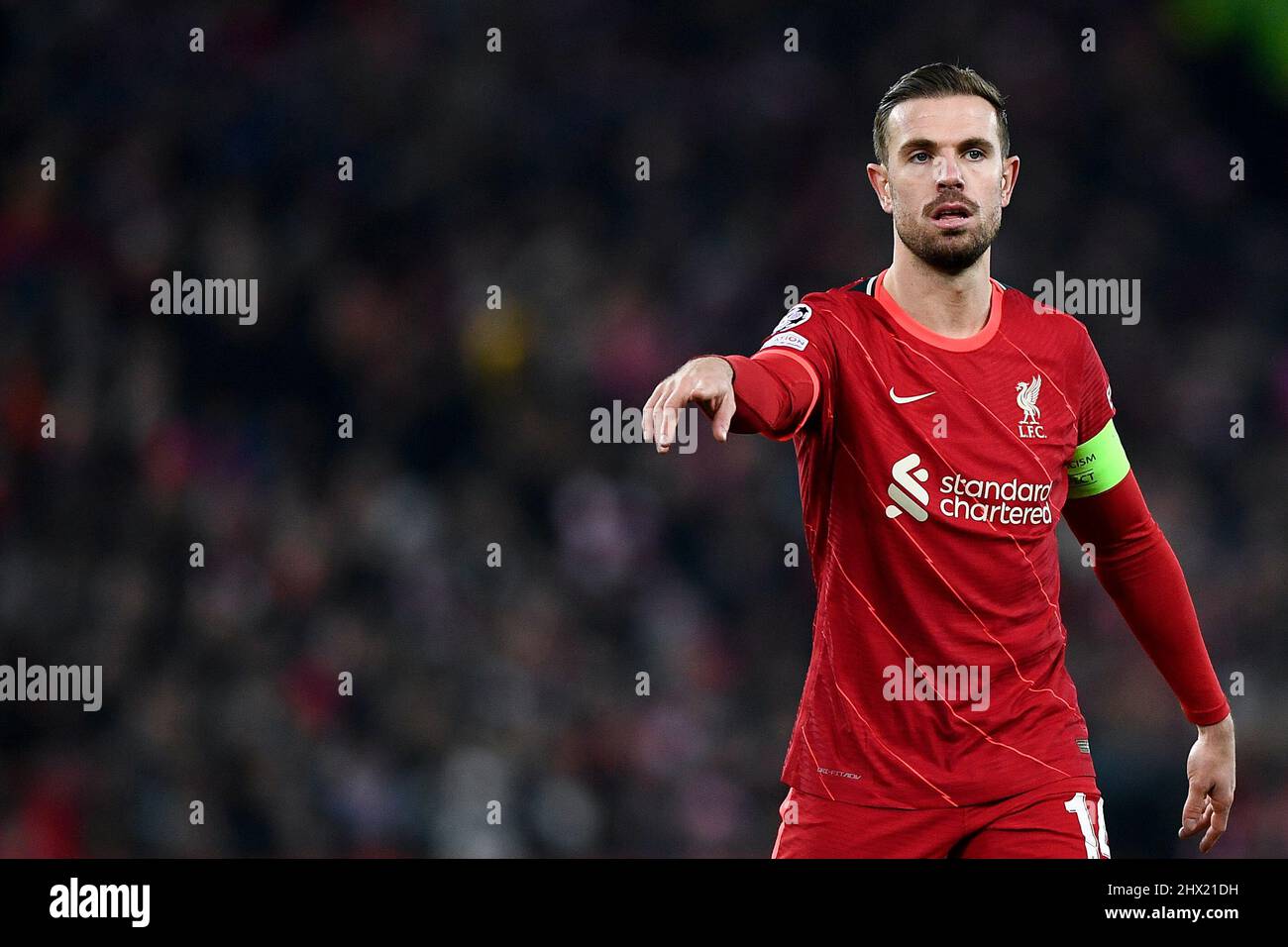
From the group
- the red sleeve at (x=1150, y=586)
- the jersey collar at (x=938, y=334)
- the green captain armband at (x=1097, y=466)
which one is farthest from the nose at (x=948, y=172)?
the red sleeve at (x=1150, y=586)

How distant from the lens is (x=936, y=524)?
3068mm

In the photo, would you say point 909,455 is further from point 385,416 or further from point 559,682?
point 385,416

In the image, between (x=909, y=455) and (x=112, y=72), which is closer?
(x=909, y=455)

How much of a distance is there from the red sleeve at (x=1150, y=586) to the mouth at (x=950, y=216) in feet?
2.35

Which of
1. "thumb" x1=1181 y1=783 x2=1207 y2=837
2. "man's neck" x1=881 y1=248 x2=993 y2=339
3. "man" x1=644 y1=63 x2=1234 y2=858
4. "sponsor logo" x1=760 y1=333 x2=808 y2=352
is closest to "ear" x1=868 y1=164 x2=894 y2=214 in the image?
"man" x1=644 y1=63 x2=1234 y2=858

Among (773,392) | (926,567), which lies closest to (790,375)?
(773,392)

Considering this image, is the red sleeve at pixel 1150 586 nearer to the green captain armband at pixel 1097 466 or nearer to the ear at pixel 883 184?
the green captain armband at pixel 1097 466

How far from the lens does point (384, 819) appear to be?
6750mm

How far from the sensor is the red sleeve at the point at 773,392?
2.78 metres

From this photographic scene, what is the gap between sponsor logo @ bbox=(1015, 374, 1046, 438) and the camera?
126 inches

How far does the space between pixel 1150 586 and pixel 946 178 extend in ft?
3.47

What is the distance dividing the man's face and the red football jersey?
0.58 ft
